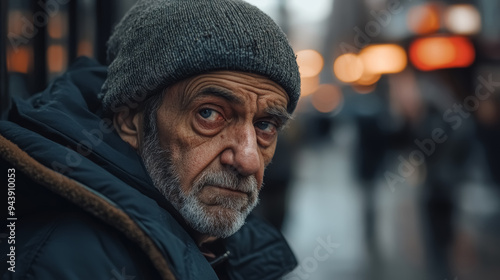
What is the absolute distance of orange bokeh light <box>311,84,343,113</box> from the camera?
46.7 meters

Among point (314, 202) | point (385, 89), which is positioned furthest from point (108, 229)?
point (385, 89)

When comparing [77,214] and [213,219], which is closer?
[77,214]

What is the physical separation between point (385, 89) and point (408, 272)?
33.8 feet

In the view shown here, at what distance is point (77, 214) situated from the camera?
4.62 feet

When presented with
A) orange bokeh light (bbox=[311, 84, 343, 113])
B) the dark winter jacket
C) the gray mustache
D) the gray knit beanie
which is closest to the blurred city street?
the gray knit beanie

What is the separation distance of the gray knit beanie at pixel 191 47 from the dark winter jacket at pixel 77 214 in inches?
12.9

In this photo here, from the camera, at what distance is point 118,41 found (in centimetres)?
216

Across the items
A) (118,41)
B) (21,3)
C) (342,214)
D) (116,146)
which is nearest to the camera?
(116,146)

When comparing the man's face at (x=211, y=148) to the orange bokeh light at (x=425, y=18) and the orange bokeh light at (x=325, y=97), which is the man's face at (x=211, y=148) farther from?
the orange bokeh light at (x=325, y=97)

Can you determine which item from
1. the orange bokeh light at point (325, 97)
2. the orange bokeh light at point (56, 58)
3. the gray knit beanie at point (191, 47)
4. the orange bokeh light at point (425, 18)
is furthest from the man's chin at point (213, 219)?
the orange bokeh light at point (325, 97)

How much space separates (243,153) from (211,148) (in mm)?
129

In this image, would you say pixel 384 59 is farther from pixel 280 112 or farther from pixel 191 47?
pixel 191 47

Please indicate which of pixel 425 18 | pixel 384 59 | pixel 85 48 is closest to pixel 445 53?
pixel 425 18

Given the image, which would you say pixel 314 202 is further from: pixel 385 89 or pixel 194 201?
pixel 194 201
